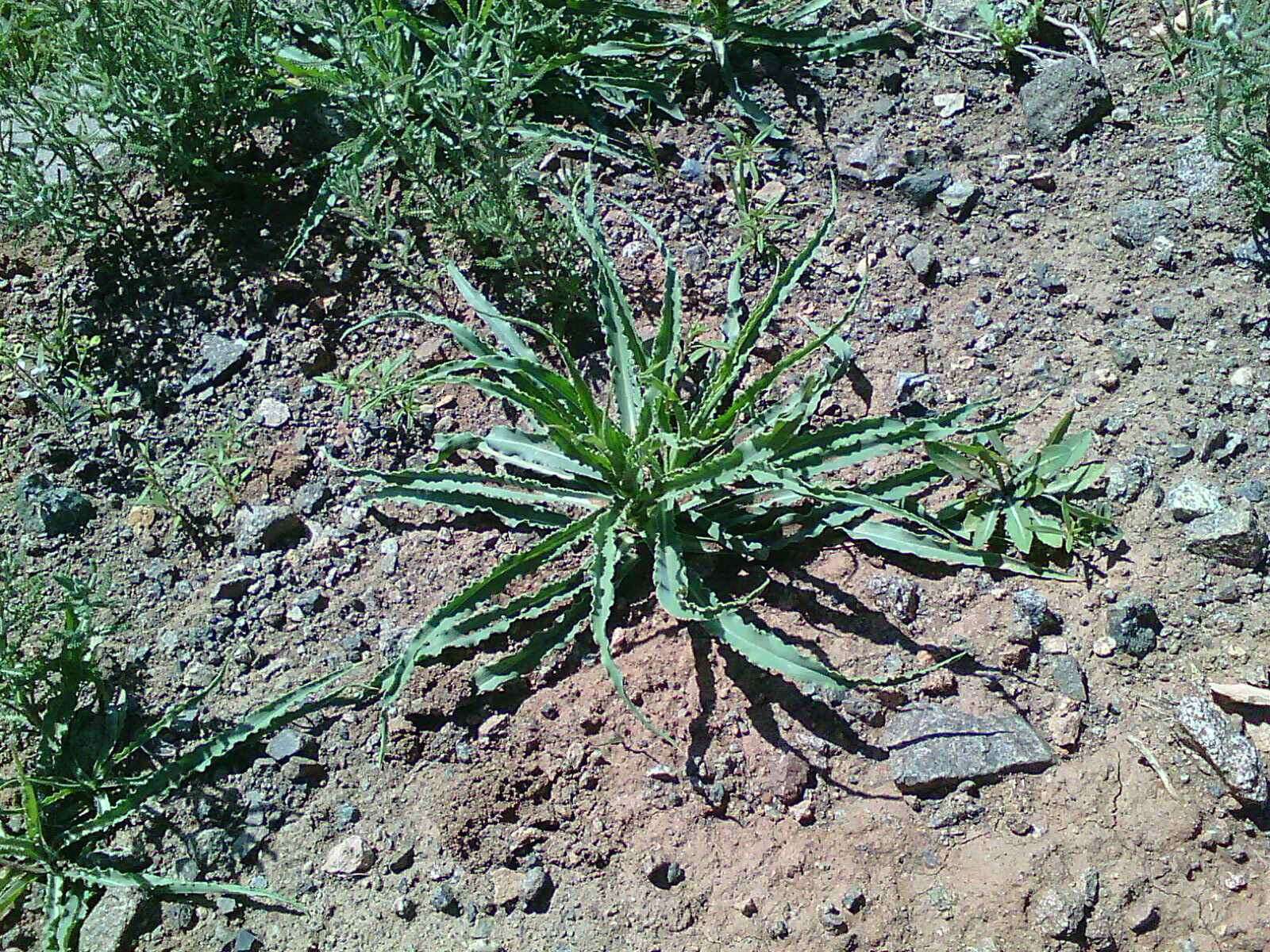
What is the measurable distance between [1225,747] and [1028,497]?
70 cm

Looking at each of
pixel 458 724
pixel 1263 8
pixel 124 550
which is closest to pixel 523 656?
pixel 458 724

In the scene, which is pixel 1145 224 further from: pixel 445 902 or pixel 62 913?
pixel 62 913

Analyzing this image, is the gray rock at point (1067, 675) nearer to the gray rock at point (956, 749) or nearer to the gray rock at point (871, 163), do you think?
the gray rock at point (956, 749)

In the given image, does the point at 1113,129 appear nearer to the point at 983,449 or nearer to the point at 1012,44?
the point at 1012,44

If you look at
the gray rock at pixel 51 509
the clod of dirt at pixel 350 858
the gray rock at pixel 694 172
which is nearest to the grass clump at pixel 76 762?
the clod of dirt at pixel 350 858

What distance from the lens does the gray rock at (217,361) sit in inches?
130

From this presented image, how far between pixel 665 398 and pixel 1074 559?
1052 mm

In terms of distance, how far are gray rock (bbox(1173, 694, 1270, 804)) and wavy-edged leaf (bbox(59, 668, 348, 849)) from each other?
6.31ft

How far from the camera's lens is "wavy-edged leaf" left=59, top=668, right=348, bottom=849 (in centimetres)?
263

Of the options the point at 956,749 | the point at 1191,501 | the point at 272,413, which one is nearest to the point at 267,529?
the point at 272,413

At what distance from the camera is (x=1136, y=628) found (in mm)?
2609

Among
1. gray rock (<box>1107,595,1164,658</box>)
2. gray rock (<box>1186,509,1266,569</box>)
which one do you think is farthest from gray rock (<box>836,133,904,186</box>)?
gray rock (<box>1107,595,1164,658</box>)

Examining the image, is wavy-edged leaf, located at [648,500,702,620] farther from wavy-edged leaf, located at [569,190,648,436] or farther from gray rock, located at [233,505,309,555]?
gray rock, located at [233,505,309,555]

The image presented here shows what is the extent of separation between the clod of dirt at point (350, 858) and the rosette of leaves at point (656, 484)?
33cm
